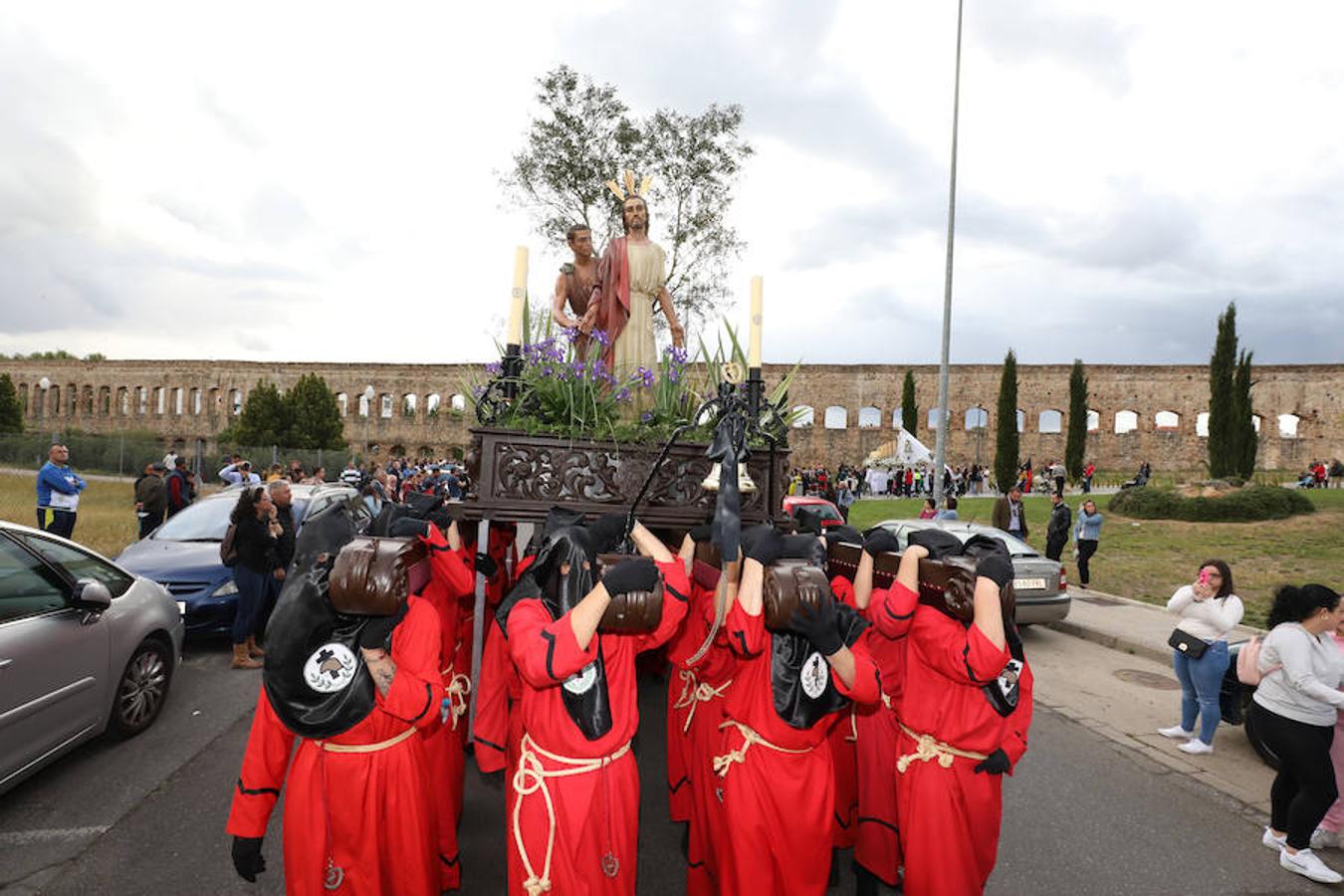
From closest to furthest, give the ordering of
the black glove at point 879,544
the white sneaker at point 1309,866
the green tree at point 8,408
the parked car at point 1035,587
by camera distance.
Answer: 1. the black glove at point 879,544
2. the white sneaker at point 1309,866
3. the parked car at point 1035,587
4. the green tree at point 8,408

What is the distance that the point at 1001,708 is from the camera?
3.09m

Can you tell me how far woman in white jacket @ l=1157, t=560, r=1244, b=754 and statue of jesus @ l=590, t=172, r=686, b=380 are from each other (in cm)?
457

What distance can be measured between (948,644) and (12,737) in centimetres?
475

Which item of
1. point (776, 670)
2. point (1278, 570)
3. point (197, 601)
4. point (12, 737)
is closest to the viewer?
point (776, 670)

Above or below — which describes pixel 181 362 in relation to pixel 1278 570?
above

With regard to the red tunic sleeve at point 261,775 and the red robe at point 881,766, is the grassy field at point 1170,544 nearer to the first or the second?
the red robe at point 881,766

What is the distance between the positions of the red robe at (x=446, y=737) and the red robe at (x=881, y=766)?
1.90 metres

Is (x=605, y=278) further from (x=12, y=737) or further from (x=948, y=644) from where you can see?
(x=12, y=737)

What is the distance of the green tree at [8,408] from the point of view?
3769cm

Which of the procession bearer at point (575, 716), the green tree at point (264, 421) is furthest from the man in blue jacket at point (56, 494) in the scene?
the green tree at point (264, 421)

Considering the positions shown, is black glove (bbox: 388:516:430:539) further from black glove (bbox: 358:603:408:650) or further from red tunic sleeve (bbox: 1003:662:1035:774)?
red tunic sleeve (bbox: 1003:662:1035:774)

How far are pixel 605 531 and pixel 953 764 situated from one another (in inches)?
68.9

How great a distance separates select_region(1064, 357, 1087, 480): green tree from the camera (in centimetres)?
3462

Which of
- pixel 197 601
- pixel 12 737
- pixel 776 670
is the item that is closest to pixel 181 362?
pixel 197 601
